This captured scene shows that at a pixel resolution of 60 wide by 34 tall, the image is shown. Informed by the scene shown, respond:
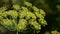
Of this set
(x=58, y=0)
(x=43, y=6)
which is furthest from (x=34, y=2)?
(x=58, y=0)

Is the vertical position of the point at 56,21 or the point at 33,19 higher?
the point at 33,19

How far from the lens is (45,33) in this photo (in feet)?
6.27

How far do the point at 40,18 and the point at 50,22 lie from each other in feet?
1.72

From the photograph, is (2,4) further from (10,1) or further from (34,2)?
(34,2)

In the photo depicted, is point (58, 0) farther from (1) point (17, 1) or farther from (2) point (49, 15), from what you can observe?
(1) point (17, 1)

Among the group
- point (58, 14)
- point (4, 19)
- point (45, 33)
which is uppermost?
point (4, 19)

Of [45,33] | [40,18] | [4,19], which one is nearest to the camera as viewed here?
[4,19]

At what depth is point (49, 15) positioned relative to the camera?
2020mm

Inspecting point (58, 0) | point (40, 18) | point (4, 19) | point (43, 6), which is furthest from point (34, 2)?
point (4, 19)

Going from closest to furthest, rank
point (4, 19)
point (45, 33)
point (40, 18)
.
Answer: point (4, 19)
point (40, 18)
point (45, 33)

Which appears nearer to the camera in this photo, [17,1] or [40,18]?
[40,18]

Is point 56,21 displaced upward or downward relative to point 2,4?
downward

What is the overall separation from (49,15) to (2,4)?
16.1 inches

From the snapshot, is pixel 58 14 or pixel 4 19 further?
pixel 58 14
